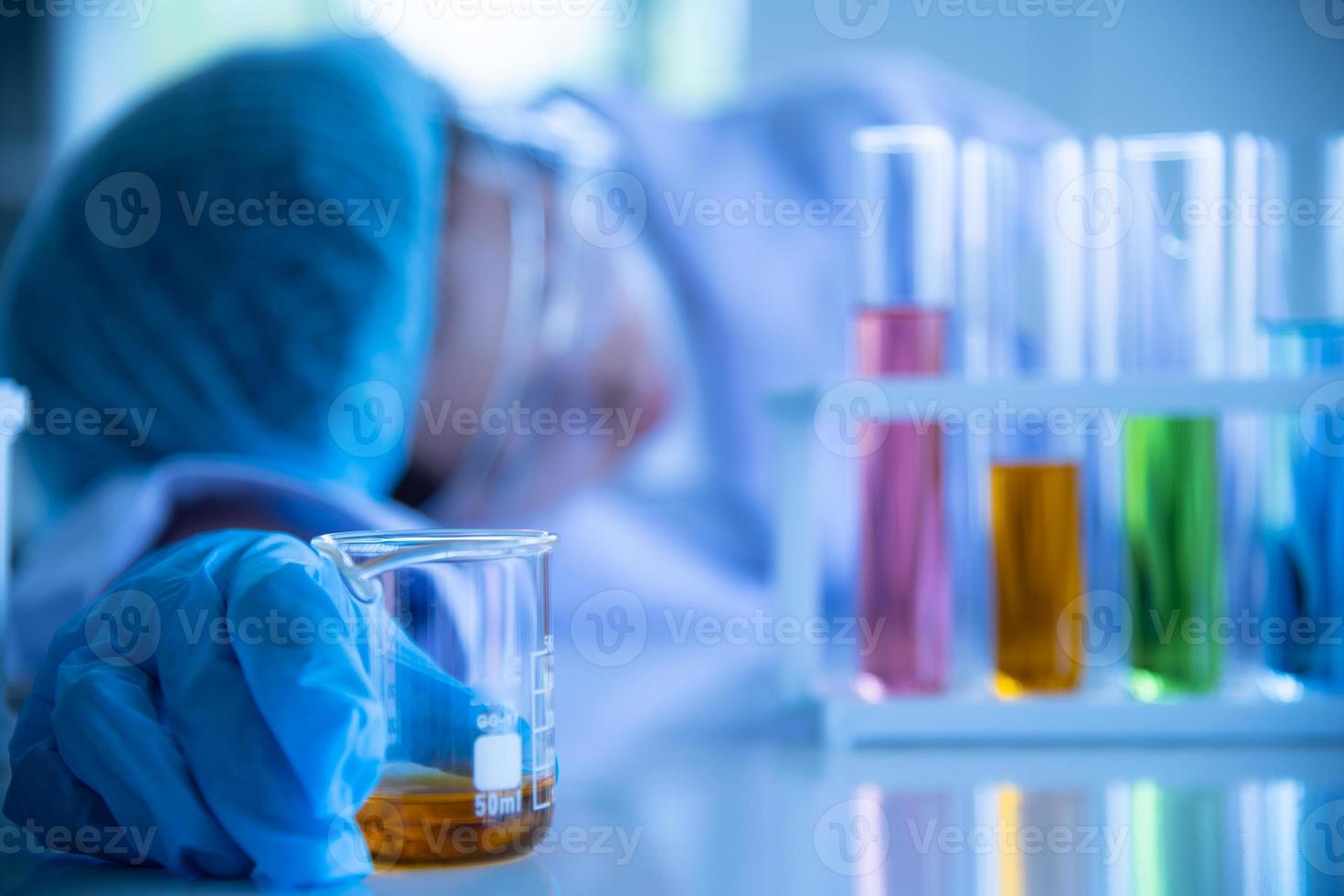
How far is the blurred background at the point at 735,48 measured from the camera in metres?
2.58

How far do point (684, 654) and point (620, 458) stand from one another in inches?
13.7

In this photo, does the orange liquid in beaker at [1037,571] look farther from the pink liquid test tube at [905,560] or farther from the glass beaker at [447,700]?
the glass beaker at [447,700]

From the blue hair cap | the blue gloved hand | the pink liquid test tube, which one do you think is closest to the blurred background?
the blue hair cap

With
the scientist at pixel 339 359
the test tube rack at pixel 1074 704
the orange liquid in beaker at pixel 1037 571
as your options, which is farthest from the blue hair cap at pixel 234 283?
the orange liquid in beaker at pixel 1037 571

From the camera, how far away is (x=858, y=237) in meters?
0.92

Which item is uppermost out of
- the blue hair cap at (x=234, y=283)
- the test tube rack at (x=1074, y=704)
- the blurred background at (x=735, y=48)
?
the blurred background at (x=735, y=48)

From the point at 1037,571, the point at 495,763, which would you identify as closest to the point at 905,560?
the point at 1037,571

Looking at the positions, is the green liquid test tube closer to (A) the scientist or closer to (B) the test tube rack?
(B) the test tube rack

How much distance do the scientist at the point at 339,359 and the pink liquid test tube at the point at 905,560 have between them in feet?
0.78

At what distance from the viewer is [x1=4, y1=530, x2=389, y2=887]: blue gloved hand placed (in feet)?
1.81

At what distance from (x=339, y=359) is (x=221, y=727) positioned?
0.62m

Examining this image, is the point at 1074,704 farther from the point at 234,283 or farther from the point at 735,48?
the point at 735,48

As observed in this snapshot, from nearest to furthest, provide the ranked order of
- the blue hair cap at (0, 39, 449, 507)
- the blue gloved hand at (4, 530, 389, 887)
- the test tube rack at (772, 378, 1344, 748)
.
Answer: the blue gloved hand at (4, 530, 389, 887)
the test tube rack at (772, 378, 1344, 748)
the blue hair cap at (0, 39, 449, 507)

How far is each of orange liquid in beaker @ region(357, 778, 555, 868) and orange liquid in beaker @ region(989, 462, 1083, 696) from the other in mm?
391
